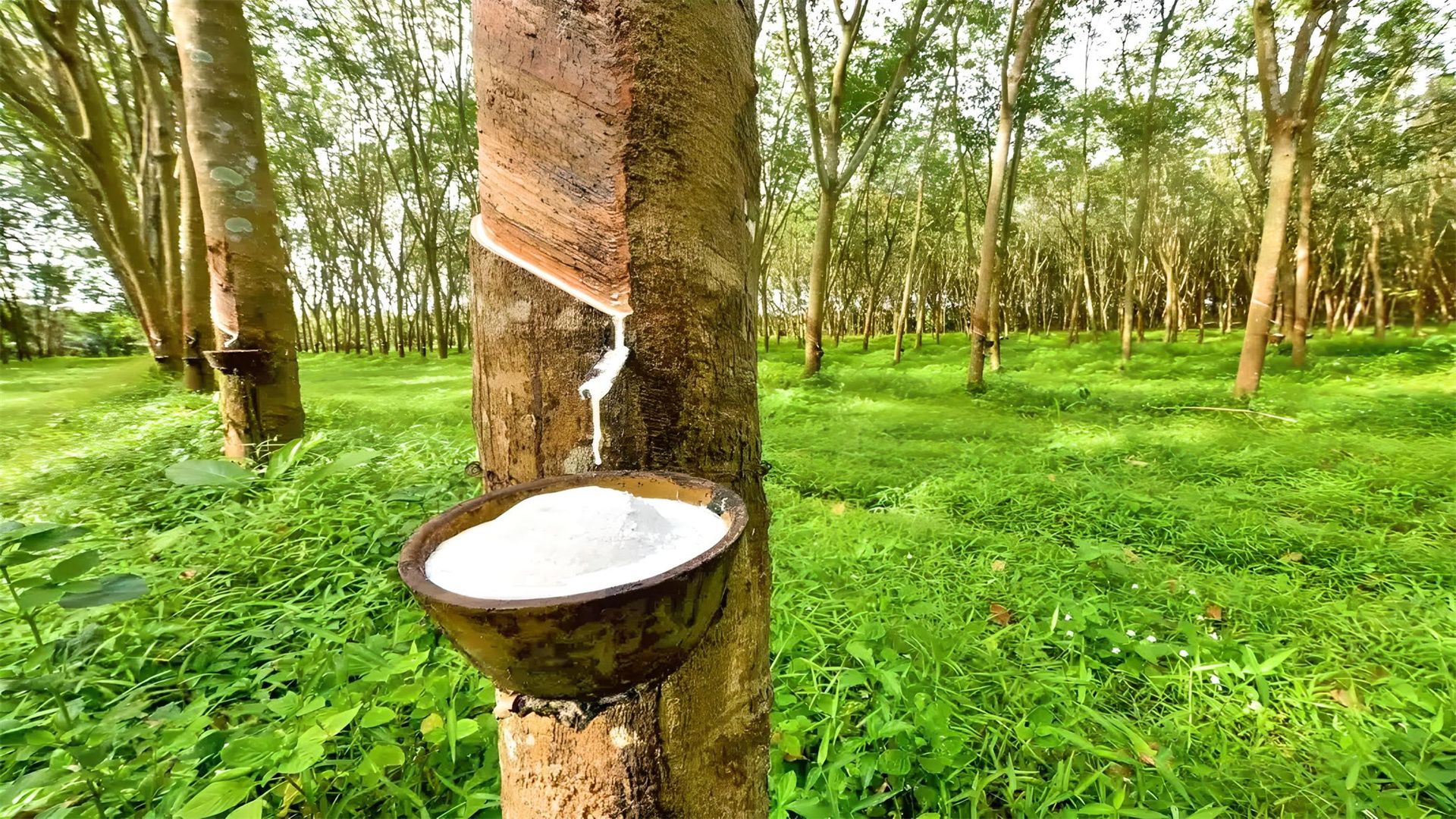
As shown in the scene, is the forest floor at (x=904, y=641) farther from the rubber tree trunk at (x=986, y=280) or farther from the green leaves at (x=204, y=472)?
the rubber tree trunk at (x=986, y=280)

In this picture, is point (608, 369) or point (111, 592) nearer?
point (608, 369)

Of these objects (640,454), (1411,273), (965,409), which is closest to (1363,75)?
(965,409)

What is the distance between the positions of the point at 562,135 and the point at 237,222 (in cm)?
346

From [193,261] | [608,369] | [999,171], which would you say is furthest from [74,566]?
[999,171]

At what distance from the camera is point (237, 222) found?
3113mm

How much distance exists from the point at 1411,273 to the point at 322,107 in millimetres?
32734

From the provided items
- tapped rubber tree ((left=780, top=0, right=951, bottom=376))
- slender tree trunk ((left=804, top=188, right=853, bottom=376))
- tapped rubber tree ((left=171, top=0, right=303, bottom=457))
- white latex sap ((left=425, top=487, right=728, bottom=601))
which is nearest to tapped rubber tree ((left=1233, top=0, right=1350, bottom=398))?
tapped rubber tree ((left=780, top=0, right=951, bottom=376))

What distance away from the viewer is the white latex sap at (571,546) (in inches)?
21.7

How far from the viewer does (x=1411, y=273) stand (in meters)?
17.1

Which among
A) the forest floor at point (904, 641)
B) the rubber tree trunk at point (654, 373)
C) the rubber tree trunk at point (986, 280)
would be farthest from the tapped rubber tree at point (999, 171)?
the rubber tree trunk at point (654, 373)

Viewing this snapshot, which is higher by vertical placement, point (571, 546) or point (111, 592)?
point (571, 546)

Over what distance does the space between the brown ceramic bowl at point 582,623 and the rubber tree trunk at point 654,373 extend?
0.39 feet

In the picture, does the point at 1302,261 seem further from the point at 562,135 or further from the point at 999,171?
the point at 562,135

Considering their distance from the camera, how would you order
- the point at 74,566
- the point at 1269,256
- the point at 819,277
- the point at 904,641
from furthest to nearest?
the point at 819,277
the point at 1269,256
the point at 904,641
the point at 74,566
